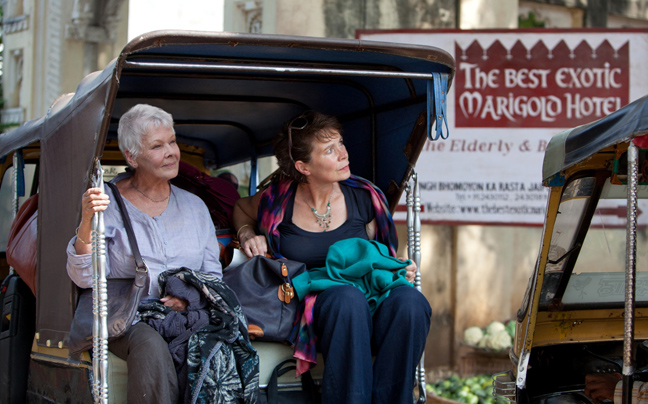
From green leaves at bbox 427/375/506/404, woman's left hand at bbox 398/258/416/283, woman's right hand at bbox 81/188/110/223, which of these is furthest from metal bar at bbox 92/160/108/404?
green leaves at bbox 427/375/506/404

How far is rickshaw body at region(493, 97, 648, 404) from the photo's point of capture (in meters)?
3.73

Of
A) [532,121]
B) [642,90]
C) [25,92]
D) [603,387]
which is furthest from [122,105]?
[25,92]

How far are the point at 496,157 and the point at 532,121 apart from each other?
0.47 meters

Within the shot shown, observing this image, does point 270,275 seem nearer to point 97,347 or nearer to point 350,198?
point 350,198

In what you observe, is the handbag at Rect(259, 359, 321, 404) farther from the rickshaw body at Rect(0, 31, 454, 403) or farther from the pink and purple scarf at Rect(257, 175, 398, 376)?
the rickshaw body at Rect(0, 31, 454, 403)

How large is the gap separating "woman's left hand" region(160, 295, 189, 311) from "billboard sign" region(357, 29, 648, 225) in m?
3.52

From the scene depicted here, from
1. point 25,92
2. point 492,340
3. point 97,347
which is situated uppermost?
point 25,92

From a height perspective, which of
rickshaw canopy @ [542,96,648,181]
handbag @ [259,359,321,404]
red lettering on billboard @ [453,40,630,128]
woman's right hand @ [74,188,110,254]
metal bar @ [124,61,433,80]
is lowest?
handbag @ [259,359,321,404]

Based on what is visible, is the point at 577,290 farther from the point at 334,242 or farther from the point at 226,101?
the point at 226,101

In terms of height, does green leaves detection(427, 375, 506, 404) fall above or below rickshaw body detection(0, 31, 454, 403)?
below

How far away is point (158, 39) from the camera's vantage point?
310 centimetres

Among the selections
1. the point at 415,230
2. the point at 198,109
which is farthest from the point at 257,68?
the point at 198,109

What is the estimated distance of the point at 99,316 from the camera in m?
3.18

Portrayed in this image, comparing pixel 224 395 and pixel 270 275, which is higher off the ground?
pixel 270 275
